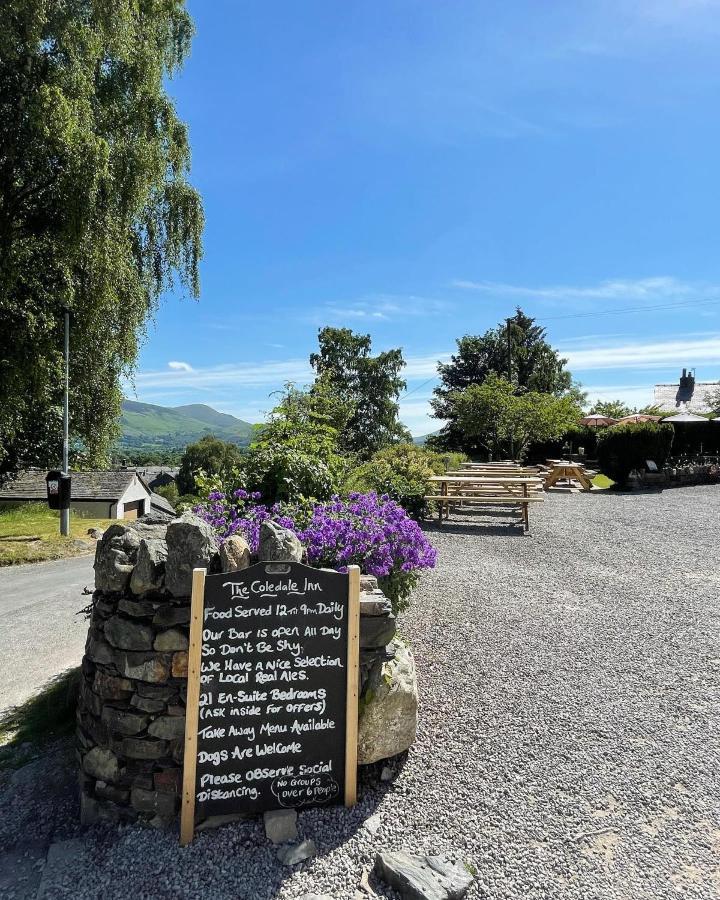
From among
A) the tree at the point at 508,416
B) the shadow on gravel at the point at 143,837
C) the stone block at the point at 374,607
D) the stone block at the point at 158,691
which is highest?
the tree at the point at 508,416

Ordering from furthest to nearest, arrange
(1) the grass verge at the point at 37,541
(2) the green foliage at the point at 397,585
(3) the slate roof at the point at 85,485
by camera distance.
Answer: (3) the slate roof at the point at 85,485 → (1) the grass verge at the point at 37,541 → (2) the green foliage at the point at 397,585

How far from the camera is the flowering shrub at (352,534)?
12.4 ft

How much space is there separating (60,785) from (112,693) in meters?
0.83

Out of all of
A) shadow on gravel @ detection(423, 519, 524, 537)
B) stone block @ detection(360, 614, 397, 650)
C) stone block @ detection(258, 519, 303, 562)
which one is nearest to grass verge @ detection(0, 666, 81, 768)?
stone block @ detection(258, 519, 303, 562)

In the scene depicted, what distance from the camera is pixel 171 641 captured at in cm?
275

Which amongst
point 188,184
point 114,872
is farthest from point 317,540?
point 188,184

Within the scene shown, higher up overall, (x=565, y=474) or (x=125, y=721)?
(x=565, y=474)

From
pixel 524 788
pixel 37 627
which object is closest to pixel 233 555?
pixel 524 788

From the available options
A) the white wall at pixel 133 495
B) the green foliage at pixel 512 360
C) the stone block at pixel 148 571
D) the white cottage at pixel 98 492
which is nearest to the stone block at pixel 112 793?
the stone block at pixel 148 571

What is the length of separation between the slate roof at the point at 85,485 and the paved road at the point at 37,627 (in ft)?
65.1

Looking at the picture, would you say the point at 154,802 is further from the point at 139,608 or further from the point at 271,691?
the point at 139,608

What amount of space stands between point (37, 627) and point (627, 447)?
15.6 metres

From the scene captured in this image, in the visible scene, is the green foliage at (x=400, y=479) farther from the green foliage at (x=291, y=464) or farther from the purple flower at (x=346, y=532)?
the purple flower at (x=346, y=532)

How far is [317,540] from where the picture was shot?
3.78 metres
